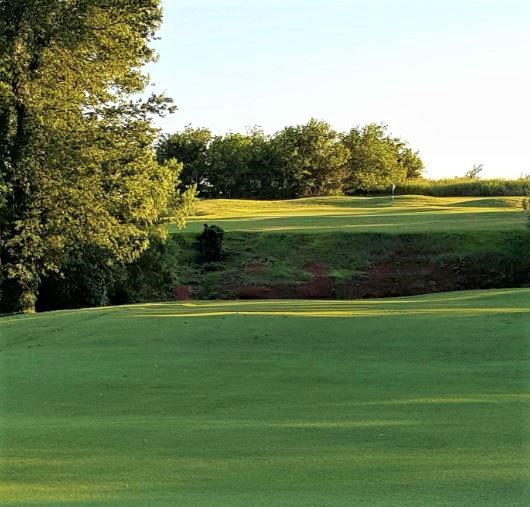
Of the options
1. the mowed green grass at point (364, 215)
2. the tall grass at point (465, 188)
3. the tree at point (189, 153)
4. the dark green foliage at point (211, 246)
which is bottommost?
the dark green foliage at point (211, 246)

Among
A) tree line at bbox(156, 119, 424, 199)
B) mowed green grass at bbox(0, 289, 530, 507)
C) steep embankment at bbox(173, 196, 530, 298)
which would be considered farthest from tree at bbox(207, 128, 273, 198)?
mowed green grass at bbox(0, 289, 530, 507)

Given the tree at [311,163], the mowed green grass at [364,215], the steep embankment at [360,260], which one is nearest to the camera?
the steep embankment at [360,260]

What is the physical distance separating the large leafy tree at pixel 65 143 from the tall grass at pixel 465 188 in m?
40.0

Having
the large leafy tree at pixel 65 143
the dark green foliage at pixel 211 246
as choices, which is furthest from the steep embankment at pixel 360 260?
the large leafy tree at pixel 65 143

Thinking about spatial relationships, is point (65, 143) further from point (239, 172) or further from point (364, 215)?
point (239, 172)

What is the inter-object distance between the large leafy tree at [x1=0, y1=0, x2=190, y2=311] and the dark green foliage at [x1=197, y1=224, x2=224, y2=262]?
9.82 m

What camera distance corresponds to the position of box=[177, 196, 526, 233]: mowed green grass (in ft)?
139

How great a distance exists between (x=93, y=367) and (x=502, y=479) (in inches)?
305

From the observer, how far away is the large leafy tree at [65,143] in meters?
27.7

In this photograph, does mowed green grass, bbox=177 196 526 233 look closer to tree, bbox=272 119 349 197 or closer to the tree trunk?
the tree trunk

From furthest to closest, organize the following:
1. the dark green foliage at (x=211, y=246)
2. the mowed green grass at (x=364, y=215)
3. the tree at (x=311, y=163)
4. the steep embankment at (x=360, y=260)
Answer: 1. the tree at (x=311, y=163)
2. the mowed green grass at (x=364, y=215)
3. the dark green foliage at (x=211, y=246)
4. the steep embankment at (x=360, y=260)

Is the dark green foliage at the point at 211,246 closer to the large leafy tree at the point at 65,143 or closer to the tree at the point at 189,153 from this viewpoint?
the large leafy tree at the point at 65,143

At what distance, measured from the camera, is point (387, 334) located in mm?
14781

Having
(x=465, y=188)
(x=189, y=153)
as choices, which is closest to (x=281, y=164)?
(x=189, y=153)
